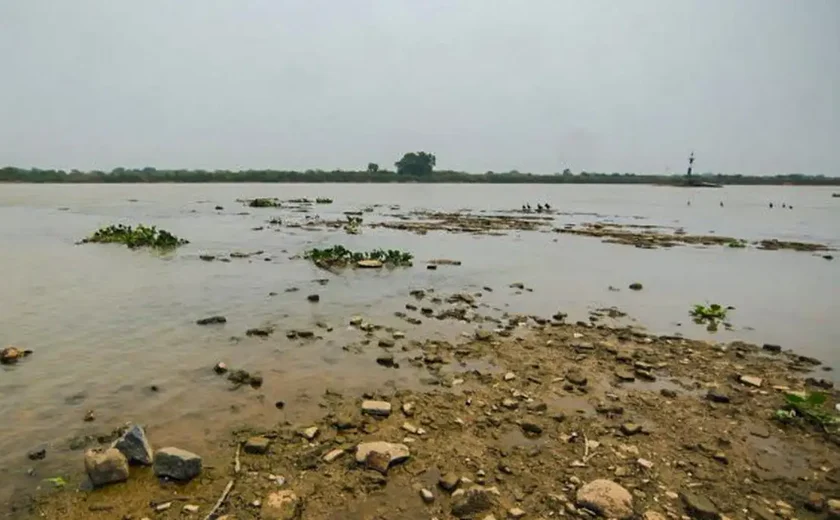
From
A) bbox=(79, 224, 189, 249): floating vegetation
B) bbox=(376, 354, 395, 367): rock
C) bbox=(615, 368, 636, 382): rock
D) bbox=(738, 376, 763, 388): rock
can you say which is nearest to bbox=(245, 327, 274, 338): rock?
bbox=(376, 354, 395, 367): rock

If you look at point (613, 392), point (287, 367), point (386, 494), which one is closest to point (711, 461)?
point (613, 392)

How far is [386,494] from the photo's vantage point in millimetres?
5223

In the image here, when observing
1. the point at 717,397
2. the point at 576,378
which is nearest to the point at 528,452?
the point at 576,378

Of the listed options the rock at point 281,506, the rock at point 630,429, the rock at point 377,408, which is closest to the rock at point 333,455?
the rock at point 281,506

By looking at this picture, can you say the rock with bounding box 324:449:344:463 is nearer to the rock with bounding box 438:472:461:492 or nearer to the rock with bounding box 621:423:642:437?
Answer: the rock with bounding box 438:472:461:492

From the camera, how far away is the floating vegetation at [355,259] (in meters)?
19.7

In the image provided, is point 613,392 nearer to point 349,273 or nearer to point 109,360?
point 109,360

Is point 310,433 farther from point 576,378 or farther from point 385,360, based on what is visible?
point 576,378

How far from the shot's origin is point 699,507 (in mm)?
5004

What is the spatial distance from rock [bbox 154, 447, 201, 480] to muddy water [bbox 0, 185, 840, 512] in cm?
69

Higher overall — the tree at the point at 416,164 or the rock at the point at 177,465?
the tree at the point at 416,164

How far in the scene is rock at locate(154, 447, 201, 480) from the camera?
17.5 ft

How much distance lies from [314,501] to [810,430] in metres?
6.92

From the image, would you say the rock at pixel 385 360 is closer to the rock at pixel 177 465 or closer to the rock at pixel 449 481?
the rock at pixel 449 481
